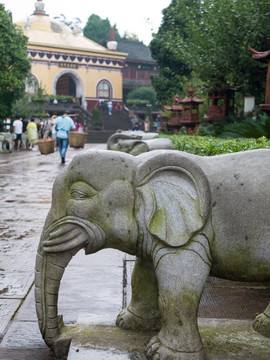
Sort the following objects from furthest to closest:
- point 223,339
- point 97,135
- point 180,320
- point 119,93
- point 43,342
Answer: point 119,93, point 97,135, point 43,342, point 223,339, point 180,320

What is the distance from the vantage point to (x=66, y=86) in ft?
161

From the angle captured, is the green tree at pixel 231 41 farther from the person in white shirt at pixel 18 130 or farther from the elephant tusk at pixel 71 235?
the elephant tusk at pixel 71 235

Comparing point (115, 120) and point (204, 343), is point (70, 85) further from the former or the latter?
point (204, 343)

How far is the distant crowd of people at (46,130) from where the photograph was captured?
15000 mm

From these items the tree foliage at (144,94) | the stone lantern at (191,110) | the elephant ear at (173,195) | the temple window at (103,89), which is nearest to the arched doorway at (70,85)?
the temple window at (103,89)

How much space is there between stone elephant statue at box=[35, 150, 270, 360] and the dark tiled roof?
53.5m

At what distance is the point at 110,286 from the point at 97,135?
37.7 m

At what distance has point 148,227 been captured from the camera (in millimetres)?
2303

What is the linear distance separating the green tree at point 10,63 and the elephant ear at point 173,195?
861 inches

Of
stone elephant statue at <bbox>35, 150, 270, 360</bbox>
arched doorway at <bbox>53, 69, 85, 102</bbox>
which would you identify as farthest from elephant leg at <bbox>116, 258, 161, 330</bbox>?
arched doorway at <bbox>53, 69, 85, 102</bbox>

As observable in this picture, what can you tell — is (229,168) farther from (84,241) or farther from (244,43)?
(244,43)

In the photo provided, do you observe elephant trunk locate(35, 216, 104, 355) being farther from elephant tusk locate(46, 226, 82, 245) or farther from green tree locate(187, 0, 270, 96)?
green tree locate(187, 0, 270, 96)

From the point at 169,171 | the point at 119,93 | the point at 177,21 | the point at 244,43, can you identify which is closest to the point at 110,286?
the point at 169,171

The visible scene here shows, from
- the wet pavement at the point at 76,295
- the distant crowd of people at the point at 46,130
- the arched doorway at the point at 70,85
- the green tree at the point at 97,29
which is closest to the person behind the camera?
the wet pavement at the point at 76,295
